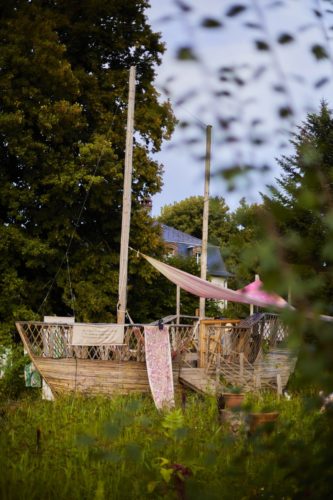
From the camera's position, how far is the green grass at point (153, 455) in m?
2.16

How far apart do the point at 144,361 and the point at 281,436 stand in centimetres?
950

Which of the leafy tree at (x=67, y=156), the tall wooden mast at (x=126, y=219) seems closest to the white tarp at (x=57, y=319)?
the tall wooden mast at (x=126, y=219)

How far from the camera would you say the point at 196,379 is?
39.0 feet

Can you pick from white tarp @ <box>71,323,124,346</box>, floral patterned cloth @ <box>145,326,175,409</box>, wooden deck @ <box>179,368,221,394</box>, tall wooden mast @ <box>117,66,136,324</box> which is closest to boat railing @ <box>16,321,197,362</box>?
white tarp @ <box>71,323,124,346</box>

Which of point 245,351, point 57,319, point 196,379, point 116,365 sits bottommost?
point 196,379

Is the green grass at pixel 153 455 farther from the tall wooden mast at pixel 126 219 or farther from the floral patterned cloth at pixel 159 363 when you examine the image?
the tall wooden mast at pixel 126 219

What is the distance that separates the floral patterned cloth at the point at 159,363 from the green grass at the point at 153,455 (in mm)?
293

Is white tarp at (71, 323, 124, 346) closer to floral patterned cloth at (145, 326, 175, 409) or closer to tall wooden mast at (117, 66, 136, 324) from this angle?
floral patterned cloth at (145, 326, 175, 409)

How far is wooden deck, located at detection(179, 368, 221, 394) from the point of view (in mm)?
11672

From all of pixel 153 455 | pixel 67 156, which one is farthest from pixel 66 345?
pixel 67 156

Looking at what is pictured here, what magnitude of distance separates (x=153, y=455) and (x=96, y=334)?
5.72 meters

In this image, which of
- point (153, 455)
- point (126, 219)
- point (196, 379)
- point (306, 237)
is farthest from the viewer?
point (126, 219)

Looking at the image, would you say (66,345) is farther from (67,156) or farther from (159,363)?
(67,156)

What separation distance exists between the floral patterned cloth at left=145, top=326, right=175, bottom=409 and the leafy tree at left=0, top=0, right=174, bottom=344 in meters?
5.06
